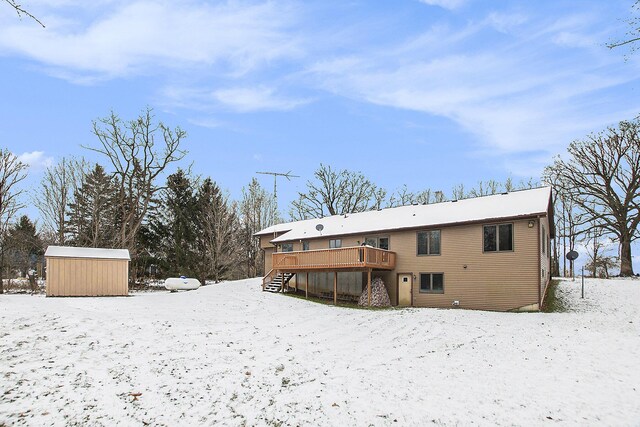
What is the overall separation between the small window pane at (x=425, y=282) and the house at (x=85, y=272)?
17158 millimetres

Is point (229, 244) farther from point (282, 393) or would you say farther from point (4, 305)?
point (282, 393)

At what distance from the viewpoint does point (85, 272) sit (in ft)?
79.0

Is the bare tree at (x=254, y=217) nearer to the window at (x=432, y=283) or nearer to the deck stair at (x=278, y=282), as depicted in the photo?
the deck stair at (x=278, y=282)

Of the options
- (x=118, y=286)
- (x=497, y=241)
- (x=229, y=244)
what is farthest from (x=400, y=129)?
(x=229, y=244)

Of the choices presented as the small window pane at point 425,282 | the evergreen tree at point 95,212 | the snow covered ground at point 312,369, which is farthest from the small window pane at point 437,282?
the evergreen tree at point 95,212

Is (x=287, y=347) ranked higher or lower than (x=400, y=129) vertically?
lower

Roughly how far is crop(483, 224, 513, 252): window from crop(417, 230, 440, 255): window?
2580 millimetres

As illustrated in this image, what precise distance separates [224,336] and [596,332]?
13.1m

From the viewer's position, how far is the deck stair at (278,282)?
95.0 ft

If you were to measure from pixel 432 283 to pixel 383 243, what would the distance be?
153 inches

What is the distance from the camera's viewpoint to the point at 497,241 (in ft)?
68.5

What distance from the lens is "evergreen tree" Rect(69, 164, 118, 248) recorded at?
37.3 metres

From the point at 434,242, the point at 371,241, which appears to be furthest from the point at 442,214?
the point at 371,241

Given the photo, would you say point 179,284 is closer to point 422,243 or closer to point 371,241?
point 371,241
